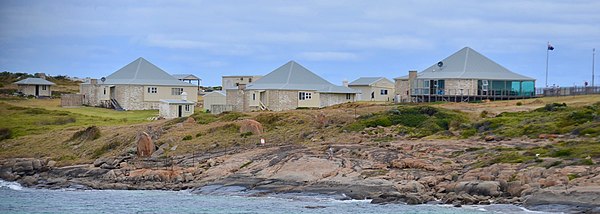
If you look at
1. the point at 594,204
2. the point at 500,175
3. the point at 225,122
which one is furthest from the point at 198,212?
the point at 225,122

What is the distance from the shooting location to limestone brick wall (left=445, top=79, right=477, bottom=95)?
278ft

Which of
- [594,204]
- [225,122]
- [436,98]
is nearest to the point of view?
A: [594,204]

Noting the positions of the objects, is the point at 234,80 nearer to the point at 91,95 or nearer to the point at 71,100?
the point at 91,95

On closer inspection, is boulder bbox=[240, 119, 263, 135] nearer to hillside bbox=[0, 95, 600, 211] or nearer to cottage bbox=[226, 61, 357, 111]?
hillside bbox=[0, 95, 600, 211]

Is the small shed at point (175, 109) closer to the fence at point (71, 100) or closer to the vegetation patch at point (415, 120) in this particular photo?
the fence at point (71, 100)

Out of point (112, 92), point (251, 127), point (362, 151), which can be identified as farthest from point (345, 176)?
point (112, 92)

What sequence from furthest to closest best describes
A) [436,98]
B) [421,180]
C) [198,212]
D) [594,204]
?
[436,98], [421,180], [198,212], [594,204]

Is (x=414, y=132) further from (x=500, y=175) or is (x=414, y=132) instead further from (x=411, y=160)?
(x=500, y=175)

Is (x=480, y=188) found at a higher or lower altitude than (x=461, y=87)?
lower

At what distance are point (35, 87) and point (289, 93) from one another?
41.5 m

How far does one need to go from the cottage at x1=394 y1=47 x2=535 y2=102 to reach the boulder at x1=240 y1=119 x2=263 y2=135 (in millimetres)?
24662

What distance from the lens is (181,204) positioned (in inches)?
1804

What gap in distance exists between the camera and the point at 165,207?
45.1 metres

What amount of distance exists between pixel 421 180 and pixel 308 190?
525 cm
